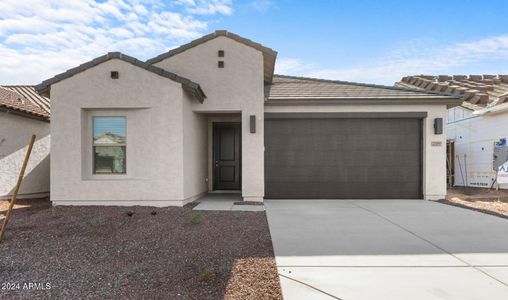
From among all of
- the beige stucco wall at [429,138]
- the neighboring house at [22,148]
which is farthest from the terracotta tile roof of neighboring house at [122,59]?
the beige stucco wall at [429,138]

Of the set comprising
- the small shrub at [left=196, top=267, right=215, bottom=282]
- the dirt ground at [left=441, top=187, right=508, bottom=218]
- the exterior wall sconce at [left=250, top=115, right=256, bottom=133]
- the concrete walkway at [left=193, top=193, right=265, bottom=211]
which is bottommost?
the dirt ground at [left=441, top=187, right=508, bottom=218]

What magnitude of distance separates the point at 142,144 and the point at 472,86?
57.2 ft

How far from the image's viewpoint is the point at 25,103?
1262 cm

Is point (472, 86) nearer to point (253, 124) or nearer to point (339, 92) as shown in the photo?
point (339, 92)

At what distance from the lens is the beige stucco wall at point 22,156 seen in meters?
10.7

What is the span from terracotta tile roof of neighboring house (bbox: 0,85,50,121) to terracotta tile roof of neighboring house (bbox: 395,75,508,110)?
526 inches

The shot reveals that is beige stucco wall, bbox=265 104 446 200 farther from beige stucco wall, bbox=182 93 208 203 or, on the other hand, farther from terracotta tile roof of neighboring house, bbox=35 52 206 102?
terracotta tile roof of neighboring house, bbox=35 52 206 102

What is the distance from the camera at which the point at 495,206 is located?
389 inches

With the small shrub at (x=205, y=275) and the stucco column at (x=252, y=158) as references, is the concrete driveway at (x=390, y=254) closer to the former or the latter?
the small shrub at (x=205, y=275)

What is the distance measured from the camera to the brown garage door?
11.2 meters

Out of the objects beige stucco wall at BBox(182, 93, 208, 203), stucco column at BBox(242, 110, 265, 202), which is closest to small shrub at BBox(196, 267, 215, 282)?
beige stucco wall at BBox(182, 93, 208, 203)

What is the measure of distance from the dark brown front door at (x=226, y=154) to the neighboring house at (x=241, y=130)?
2.03 ft

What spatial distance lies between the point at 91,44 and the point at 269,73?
5.76m

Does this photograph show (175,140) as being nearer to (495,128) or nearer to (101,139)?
(101,139)
